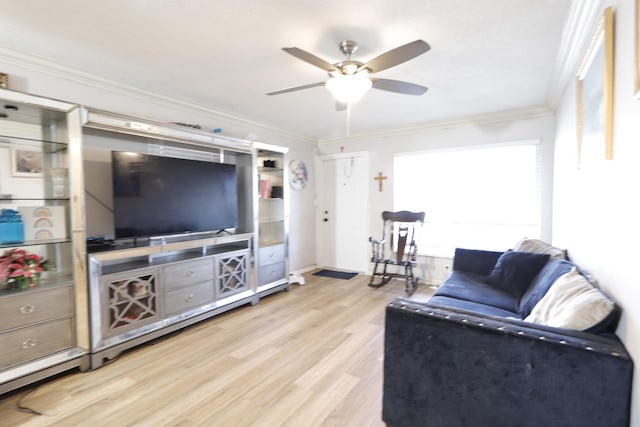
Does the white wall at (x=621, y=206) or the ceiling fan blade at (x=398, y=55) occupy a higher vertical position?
the ceiling fan blade at (x=398, y=55)

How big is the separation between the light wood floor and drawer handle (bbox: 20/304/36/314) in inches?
20.3

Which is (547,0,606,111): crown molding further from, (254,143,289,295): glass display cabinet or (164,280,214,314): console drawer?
(164,280,214,314): console drawer

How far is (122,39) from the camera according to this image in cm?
202

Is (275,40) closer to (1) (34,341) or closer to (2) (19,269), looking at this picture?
(2) (19,269)

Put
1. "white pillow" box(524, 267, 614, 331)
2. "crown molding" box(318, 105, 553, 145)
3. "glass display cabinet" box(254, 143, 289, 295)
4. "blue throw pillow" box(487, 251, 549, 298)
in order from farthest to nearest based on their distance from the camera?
"glass display cabinet" box(254, 143, 289, 295) → "crown molding" box(318, 105, 553, 145) → "blue throw pillow" box(487, 251, 549, 298) → "white pillow" box(524, 267, 614, 331)

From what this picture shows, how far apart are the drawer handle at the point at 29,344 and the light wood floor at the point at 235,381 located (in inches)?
11.3

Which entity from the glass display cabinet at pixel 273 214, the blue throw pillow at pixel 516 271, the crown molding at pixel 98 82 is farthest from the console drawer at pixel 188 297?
the blue throw pillow at pixel 516 271

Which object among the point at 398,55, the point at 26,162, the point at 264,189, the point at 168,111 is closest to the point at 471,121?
the point at 398,55

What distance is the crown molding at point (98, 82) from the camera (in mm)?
2195

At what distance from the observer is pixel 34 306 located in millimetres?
1987

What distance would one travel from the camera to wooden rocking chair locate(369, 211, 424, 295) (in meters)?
4.13

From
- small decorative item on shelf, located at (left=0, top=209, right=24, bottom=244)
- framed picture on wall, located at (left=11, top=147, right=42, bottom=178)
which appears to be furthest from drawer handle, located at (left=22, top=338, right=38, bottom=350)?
framed picture on wall, located at (left=11, top=147, right=42, bottom=178)

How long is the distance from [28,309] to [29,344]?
23 cm

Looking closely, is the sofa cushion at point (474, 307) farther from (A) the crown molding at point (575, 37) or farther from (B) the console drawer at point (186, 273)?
(B) the console drawer at point (186, 273)
